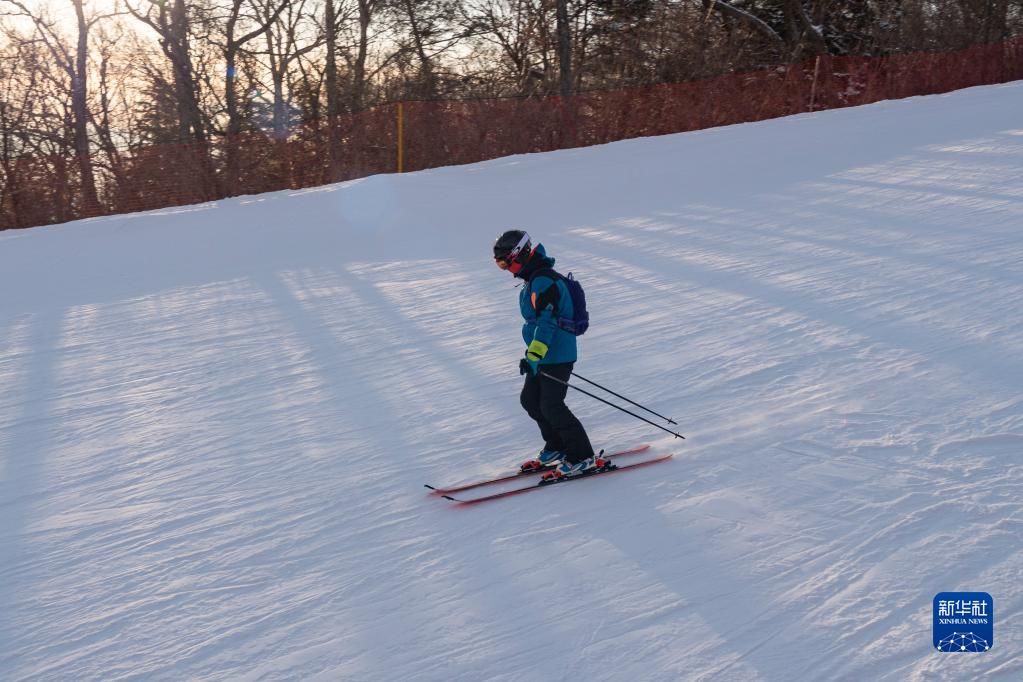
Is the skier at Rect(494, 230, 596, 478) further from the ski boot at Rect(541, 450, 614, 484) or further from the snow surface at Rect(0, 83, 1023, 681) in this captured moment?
the snow surface at Rect(0, 83, 1023, 681)

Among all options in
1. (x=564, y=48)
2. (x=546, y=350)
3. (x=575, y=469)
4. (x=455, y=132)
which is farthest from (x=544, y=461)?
(x=564, y=48)

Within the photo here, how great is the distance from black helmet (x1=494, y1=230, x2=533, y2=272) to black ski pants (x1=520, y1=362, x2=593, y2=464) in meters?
0.54

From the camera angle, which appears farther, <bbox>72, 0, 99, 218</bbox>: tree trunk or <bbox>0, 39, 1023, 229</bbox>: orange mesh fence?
<bbox>72, 0, 99, 218</bbox>: tree trunk

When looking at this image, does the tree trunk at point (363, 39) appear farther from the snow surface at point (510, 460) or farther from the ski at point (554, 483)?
the ski at point (554, 483)

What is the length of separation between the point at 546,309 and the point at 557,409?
0.54m

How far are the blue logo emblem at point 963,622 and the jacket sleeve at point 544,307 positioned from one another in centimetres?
197

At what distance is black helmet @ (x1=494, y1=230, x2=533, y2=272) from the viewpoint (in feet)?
14.5

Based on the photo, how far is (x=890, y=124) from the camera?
16422mm

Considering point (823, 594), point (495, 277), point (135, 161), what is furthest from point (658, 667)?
point (135, 161)

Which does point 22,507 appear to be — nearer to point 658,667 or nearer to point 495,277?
point 658,667

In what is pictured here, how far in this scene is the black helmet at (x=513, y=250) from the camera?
173 inches

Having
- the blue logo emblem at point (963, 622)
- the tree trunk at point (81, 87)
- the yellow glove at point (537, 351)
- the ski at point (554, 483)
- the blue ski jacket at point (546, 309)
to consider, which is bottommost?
the blue logo emblem at point (963, 622)

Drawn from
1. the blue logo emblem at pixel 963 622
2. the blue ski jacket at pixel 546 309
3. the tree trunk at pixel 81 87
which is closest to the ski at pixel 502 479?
the blue ski jacket at pixel 546 309

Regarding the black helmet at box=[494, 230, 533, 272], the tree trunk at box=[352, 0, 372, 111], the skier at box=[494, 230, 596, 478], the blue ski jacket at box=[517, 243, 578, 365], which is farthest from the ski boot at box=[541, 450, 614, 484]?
the tree trunk at box=[352, 0, 372, 111]
